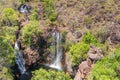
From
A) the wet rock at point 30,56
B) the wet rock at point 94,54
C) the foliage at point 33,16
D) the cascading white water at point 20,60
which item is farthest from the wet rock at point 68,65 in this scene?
the foliage at point 33,16

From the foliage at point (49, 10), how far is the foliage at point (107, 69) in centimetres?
2488

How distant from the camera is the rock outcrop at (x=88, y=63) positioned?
55.4 m

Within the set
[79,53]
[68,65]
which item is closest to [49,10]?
[68,65]

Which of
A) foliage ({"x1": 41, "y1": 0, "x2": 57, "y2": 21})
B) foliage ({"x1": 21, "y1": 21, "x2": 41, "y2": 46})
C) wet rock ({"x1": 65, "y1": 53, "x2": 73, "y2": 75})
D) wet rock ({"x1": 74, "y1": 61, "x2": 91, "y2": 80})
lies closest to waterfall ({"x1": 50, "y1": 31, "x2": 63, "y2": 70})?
wet rock ({"x1": 65, "y1": 53, "x2": 73, "y2": 75})

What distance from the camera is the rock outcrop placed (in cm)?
5539

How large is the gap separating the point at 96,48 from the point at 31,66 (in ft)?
54.8

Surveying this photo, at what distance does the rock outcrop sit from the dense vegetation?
1730 millimetres

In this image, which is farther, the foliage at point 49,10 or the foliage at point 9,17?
the foliage at point 49,10

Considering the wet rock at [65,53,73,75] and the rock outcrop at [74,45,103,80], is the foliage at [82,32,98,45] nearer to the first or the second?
the rock outcrop at [74,45,103,80]

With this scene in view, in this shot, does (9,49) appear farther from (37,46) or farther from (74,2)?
(74,2)

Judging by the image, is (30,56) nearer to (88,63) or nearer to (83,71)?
(88,63)

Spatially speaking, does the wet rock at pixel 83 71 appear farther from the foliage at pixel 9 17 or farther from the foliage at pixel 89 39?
the foliage at pixel 9 17

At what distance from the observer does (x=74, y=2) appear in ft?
261

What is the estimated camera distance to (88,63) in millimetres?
57219
